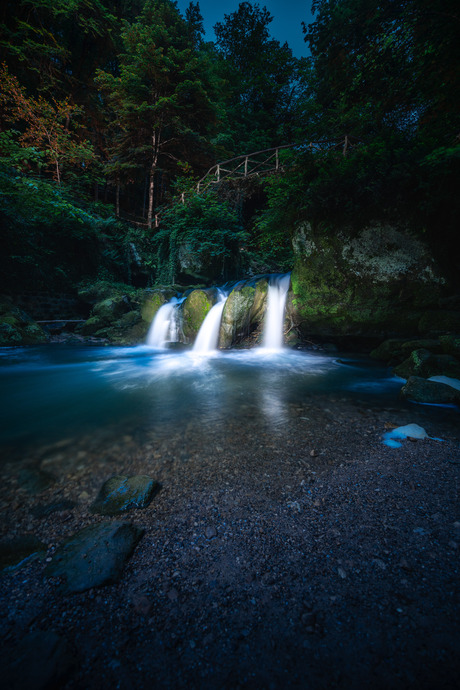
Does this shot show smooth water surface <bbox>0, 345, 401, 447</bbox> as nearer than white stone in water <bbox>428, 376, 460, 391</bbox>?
Yes

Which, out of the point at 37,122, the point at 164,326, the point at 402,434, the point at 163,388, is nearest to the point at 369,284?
the point at 402,434

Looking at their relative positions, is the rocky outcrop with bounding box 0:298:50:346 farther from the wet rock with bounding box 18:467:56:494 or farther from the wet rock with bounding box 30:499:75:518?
the wet rock with bounding box 30:499:75:518

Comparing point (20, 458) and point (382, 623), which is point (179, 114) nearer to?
point (20, 458)

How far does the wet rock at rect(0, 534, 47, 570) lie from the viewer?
1.30m

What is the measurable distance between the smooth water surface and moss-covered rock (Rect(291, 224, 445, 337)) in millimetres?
1187

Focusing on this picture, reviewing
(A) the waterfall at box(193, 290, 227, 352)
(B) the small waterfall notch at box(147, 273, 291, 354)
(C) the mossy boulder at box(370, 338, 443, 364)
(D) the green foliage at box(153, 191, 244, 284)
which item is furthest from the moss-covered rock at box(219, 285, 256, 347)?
(D) the green foliage at box(153, 191, 244, 284)

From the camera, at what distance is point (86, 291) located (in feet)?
39.2

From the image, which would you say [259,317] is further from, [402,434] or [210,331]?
[402,434]

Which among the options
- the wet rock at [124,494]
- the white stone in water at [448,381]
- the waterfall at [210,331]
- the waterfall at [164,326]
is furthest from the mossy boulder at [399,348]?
the waterfall at [164,326]

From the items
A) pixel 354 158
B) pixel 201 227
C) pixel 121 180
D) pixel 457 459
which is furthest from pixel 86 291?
pixel 457 459

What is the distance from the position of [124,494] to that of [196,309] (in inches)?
317

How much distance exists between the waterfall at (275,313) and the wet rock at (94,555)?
24.2 ft

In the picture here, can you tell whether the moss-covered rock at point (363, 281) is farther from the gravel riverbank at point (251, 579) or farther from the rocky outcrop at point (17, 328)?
the rocky outcrop at point (17, 328)

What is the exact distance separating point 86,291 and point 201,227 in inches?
258
